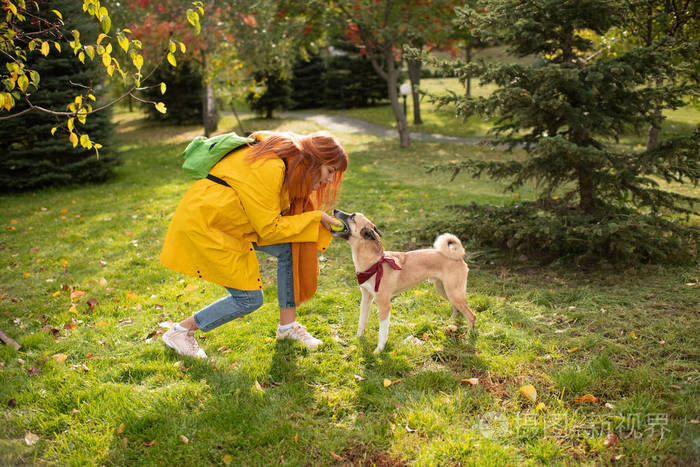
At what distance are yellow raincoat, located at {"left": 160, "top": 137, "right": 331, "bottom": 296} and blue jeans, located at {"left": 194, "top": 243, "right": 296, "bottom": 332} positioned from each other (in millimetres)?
145

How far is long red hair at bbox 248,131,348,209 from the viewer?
340 centimetres

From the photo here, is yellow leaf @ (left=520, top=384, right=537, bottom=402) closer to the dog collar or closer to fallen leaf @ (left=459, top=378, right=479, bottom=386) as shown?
fallen leaf @ (left=459, top=378, right=479, bottom=386)

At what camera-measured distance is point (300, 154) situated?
135 inches

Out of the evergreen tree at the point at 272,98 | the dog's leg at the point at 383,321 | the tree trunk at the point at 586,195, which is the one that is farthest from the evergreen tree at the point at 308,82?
the dog's leg at the point at 383,321

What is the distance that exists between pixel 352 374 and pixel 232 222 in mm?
1517

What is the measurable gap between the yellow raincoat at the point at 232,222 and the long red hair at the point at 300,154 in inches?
2.8

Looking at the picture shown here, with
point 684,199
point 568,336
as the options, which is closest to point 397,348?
point 568,336

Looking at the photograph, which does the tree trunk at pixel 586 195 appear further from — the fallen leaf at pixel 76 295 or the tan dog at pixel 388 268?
the fallen leaf at pixel 76 295

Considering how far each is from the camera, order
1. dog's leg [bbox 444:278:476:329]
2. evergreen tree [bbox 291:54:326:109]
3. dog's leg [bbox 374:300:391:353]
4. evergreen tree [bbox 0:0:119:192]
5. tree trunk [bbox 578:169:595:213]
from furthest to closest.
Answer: evergreen tree [bbox 291:54:326:109] < evergreen tree [bbox 0:0:119:192] < tree trunk [bbox 578:169:595:213] < dog's leg [bbox 444:278:476:329] < dog's leg [bbox 374:300:391:353]

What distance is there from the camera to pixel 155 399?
3.26 metres

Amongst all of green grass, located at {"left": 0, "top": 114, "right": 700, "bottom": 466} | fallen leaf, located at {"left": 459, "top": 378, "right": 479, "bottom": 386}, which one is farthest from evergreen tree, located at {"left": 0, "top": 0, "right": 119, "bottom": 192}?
fallen leaf, located at {"left": 459, "top": 378, "right": 479, "bottom": 386}

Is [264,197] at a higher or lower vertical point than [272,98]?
lower

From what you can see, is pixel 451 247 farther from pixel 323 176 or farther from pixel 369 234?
pixel 323 176

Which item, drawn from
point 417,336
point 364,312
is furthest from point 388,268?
point 417,336
